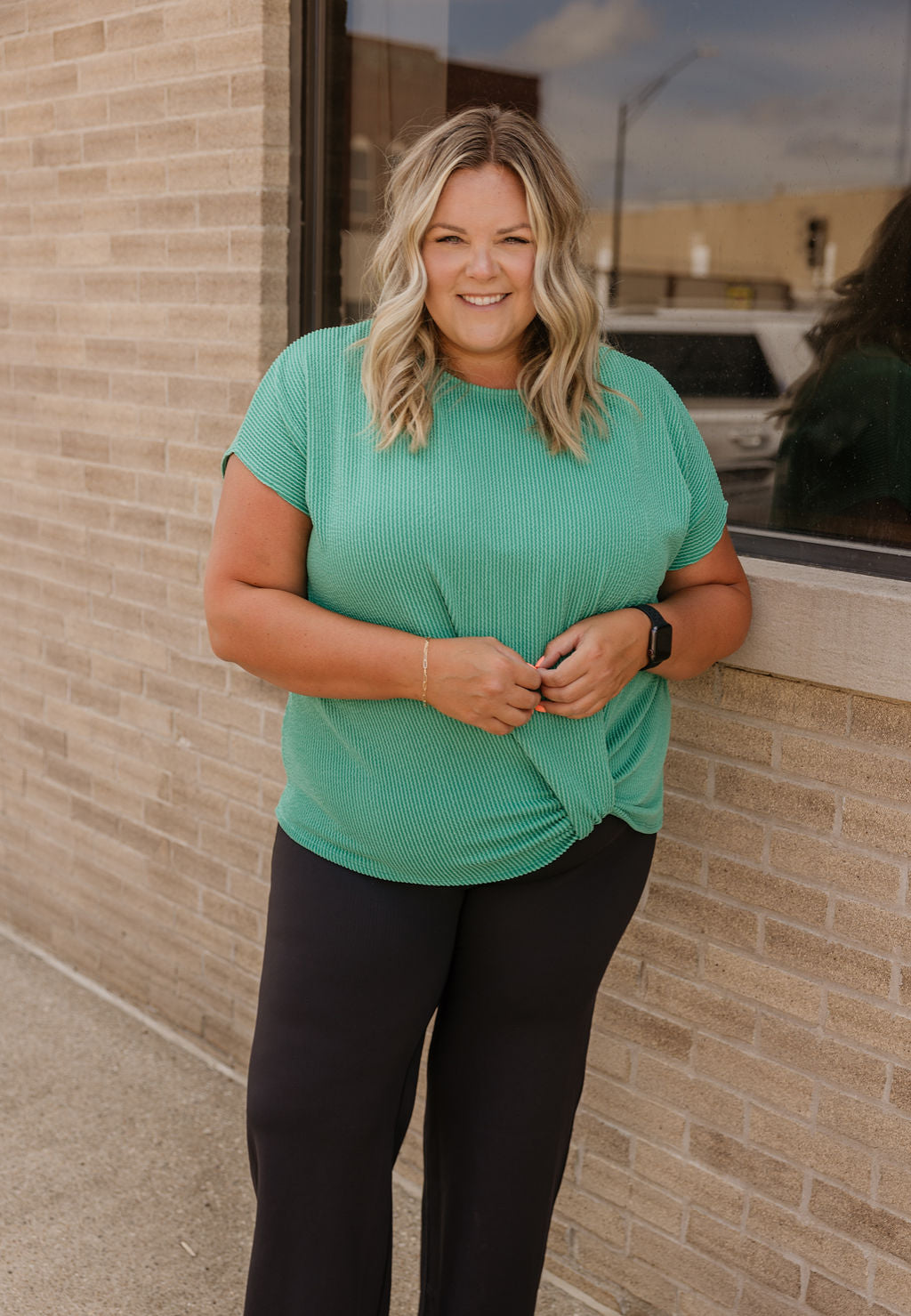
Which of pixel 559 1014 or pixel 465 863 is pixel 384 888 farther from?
pixel 559 1014

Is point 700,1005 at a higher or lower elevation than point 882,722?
lower

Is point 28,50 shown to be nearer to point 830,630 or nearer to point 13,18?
point 13,18

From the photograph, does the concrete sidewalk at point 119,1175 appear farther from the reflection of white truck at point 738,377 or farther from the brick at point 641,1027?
the reflection of white truck at point 738,377

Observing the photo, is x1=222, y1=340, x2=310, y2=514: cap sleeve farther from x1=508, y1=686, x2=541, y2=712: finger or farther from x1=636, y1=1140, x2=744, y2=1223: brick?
x1=636, y1=1140, x2=744, y2=1223: brick

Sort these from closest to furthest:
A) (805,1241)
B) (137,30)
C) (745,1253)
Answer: (805,1241), (745,1253), (137,30)

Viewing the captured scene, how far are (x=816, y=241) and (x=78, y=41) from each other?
2174 millimetres

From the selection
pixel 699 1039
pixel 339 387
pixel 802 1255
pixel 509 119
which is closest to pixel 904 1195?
pixel 802 1255

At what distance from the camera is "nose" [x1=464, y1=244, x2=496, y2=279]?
6.22 ft

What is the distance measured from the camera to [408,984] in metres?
2.01

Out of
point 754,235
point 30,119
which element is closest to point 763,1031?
point 754,235

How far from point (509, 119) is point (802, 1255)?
2.01 metres

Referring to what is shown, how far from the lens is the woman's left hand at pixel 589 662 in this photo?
1891 mm

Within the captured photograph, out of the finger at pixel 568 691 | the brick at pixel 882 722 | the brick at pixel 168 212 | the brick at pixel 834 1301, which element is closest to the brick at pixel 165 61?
the brick at pixel 168 212

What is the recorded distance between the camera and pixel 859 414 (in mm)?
2457
